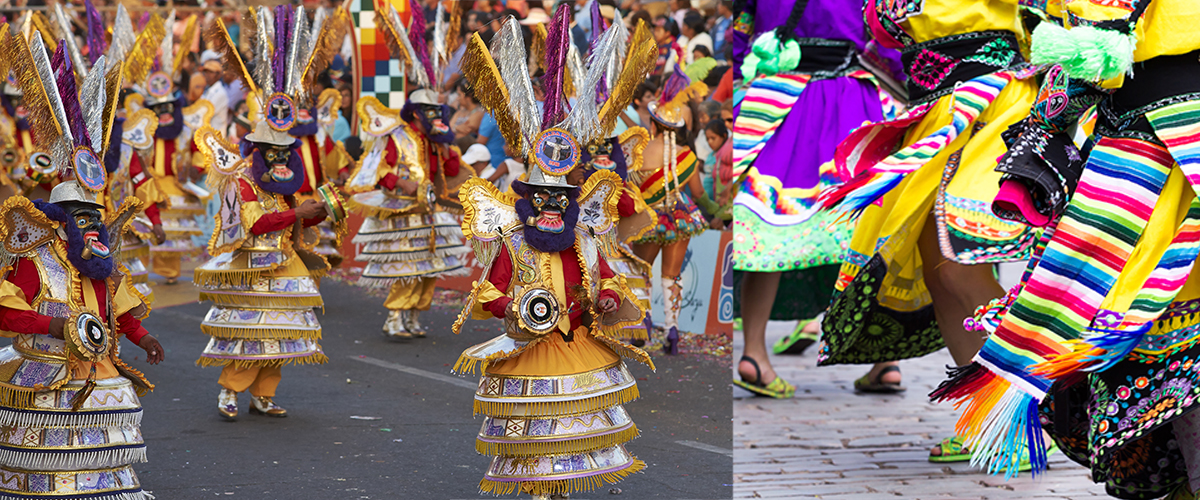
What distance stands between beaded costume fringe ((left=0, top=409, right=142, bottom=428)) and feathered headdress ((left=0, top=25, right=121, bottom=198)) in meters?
0.77

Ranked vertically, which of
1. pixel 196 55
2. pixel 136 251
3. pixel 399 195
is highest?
pixel 196 55

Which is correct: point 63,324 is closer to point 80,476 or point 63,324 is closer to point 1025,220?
point 80,476

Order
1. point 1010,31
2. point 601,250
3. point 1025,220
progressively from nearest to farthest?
point 1025,220 → point 601,250 → point 1010,31

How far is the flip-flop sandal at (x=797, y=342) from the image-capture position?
7934mm

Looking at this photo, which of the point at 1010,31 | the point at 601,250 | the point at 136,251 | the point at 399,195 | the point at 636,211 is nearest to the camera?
the point at 601,250

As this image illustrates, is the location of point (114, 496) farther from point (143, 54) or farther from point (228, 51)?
point (143, 54)

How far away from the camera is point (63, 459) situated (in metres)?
3.96

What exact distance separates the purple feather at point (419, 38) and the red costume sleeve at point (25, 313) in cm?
435

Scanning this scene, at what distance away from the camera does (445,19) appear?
9289 millimetres

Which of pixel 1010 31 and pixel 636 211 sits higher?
pixel 1010 31

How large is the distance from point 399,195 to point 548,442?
4.44 m

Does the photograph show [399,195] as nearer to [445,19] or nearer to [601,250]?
[445,19]

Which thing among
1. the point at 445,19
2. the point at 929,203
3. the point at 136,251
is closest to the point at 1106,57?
the point at 929,203

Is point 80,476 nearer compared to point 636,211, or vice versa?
point 80,476
